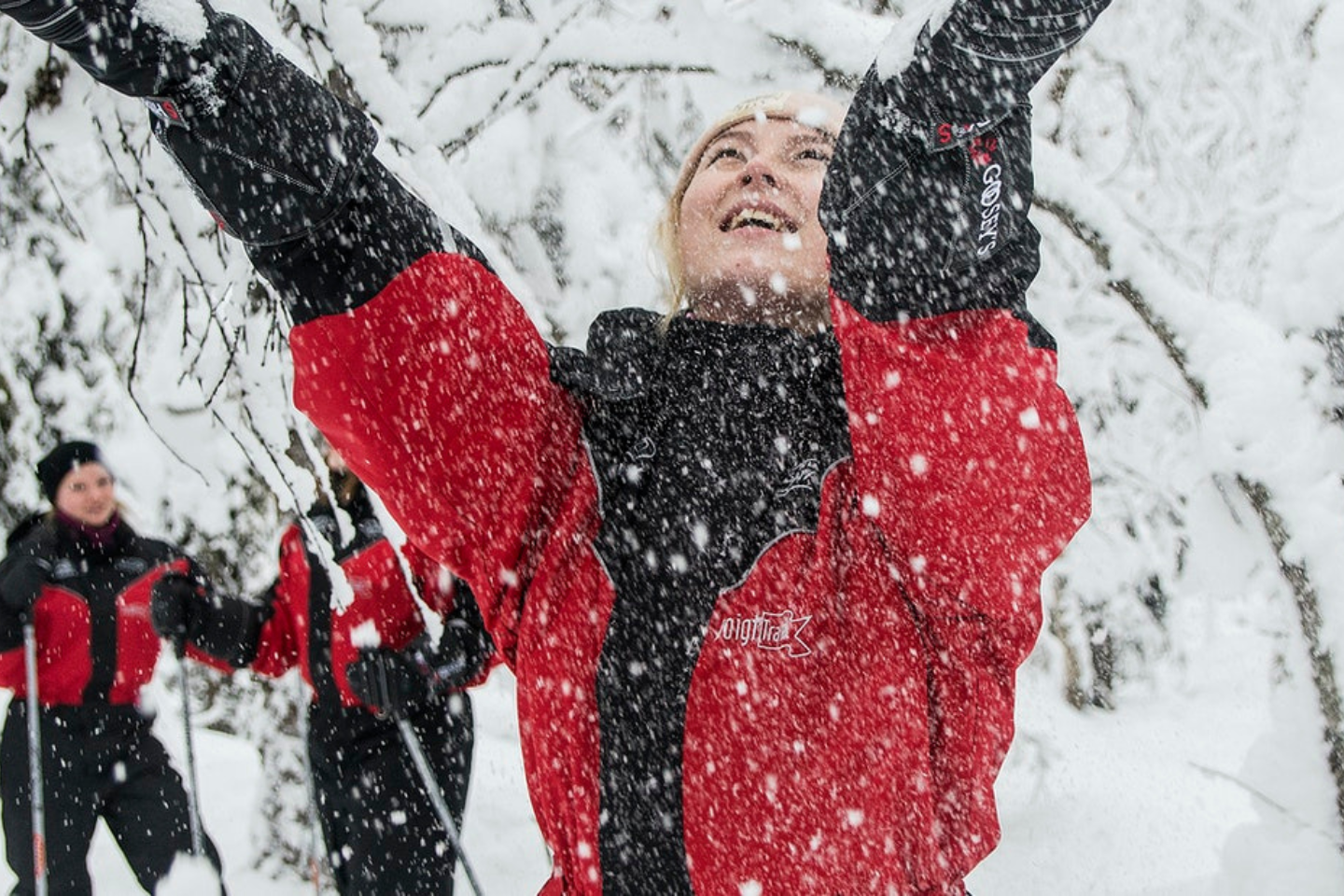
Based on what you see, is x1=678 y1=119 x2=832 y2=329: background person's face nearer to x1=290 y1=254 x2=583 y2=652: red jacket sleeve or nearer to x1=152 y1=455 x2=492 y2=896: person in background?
x1=290 y1=254 x2=583 y2=652: red jacket sleeve

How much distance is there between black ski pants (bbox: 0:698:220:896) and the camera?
3.93 metres

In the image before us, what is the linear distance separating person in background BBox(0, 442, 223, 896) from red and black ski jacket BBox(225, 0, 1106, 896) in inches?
132

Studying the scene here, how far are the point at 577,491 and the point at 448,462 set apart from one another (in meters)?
0.17

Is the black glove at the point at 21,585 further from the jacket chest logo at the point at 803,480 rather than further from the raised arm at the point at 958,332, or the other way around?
the raised arm at the point at 958,332

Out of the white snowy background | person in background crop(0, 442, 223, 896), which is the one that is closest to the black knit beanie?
person in background crop(0, 442, 223, 896)

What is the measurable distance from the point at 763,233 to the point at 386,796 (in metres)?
2.84

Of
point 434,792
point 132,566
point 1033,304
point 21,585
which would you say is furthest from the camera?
point 1033,304

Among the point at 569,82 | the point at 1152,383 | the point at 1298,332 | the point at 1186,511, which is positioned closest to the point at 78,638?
the point at 569,82

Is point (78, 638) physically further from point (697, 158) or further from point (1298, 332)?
point (1298, 332)

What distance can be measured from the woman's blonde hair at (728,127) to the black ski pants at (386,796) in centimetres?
232

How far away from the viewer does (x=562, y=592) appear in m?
1.33

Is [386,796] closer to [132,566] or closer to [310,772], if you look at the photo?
[310,772]

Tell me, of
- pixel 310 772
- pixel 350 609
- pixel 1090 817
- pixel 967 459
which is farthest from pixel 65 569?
pixel 1090 817

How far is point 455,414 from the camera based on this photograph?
122cm
